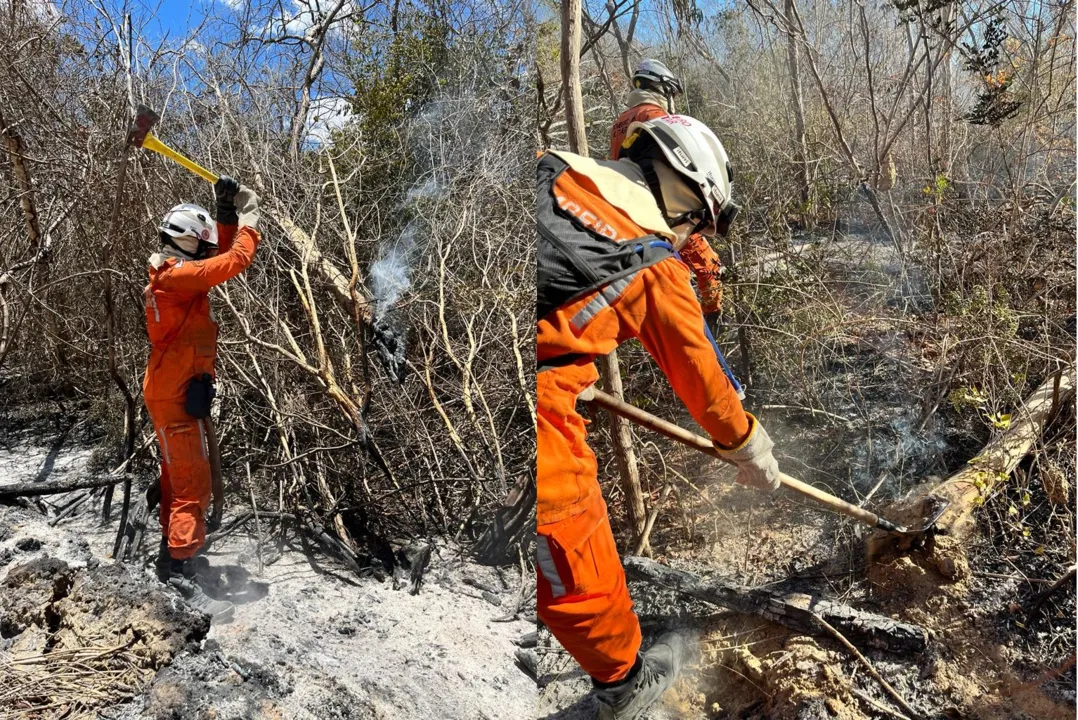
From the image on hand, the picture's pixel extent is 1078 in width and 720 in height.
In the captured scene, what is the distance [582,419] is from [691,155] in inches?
17.4

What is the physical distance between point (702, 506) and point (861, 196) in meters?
0.66

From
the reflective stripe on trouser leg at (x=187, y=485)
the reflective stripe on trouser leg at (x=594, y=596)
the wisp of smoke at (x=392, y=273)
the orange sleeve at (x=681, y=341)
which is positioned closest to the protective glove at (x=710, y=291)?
the orange sleeve at (x=681, y=341)

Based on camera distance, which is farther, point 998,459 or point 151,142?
point 998,459

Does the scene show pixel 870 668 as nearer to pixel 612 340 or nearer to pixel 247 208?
pixel 612 340

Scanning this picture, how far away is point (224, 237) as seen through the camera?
47.1 inches

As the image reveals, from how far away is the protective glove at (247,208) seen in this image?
3.96 feet

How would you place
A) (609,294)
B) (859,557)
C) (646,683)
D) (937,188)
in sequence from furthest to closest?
(937,188) < (859,557) < (646,683) < (609,294)

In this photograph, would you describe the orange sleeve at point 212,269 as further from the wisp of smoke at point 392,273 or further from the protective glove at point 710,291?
the protective glove at point 710,291

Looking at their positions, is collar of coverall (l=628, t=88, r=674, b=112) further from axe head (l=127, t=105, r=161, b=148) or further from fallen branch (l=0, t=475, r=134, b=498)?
fallen branch (l=0, t=475, r=134, b=498)

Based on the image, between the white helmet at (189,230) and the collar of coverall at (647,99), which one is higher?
the collar of coverall at (647,99)

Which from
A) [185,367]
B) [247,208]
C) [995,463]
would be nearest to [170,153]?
[247,208]

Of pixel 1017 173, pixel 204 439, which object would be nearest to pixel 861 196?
pixel 1017 173

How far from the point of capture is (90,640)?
39.7 inches

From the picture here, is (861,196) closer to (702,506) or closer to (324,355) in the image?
(702,506)
